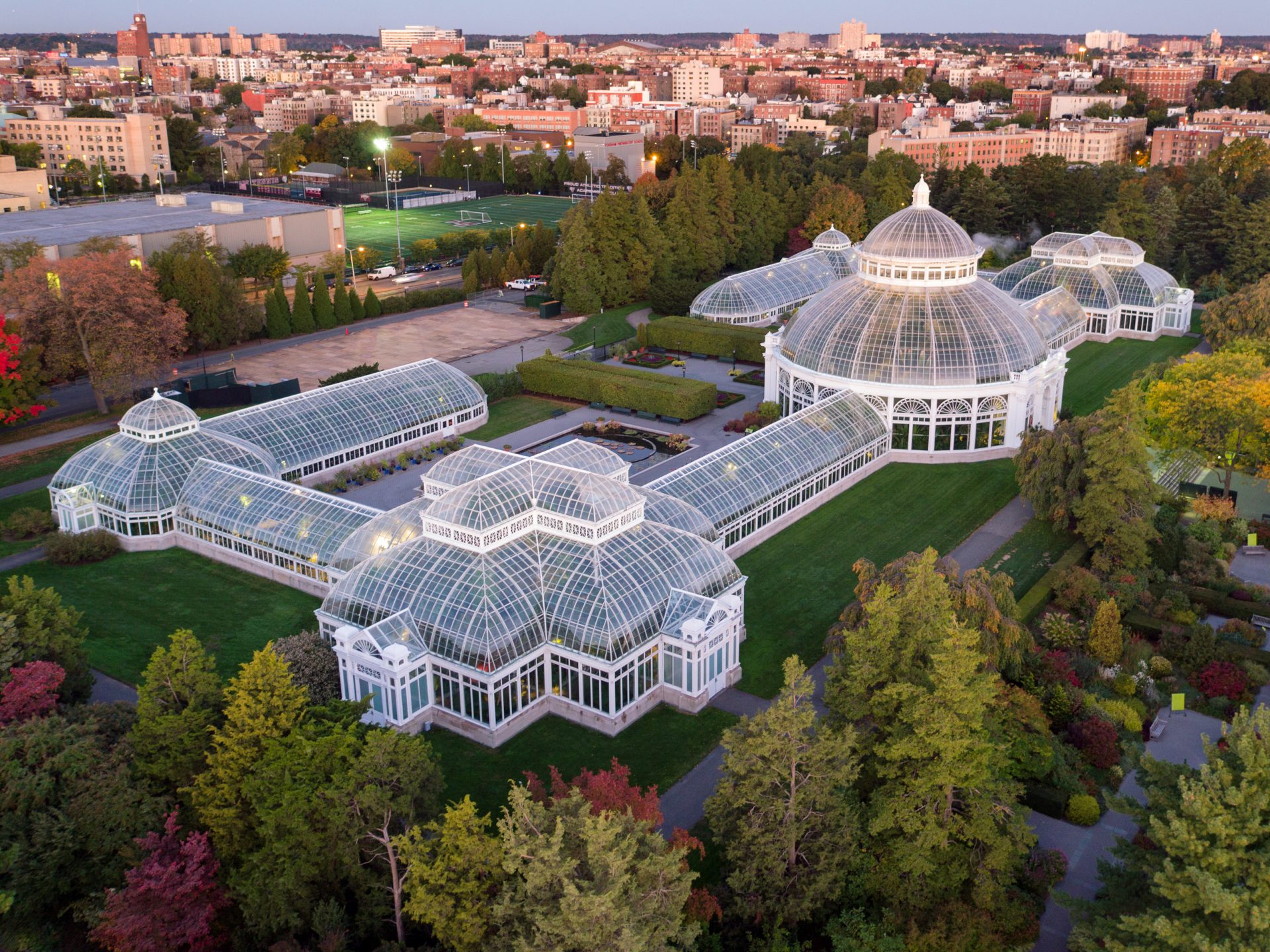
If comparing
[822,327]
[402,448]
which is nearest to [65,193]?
[402,448]

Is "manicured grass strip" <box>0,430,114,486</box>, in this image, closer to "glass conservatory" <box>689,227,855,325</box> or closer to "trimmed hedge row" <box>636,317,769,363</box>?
"trimmed hedge row" <box>636,317,769,363</box>

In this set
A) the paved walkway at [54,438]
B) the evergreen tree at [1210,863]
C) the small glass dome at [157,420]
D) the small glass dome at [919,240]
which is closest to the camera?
the evergreen tree at [1210,863]

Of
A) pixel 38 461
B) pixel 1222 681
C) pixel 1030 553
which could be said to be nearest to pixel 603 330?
pixel 38 461

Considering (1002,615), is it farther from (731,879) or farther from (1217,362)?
(1217,362)

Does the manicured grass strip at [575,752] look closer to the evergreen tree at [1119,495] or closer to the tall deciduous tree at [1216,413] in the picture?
the evergreen tree at [1119,495]

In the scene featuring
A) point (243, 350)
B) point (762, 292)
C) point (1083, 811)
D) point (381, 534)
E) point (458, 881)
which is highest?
point (762, 292)

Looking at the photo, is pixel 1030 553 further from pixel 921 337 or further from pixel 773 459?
pixel 921 337

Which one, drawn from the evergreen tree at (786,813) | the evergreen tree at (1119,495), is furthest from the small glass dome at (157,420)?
the evergreen tree at (1119,495)
